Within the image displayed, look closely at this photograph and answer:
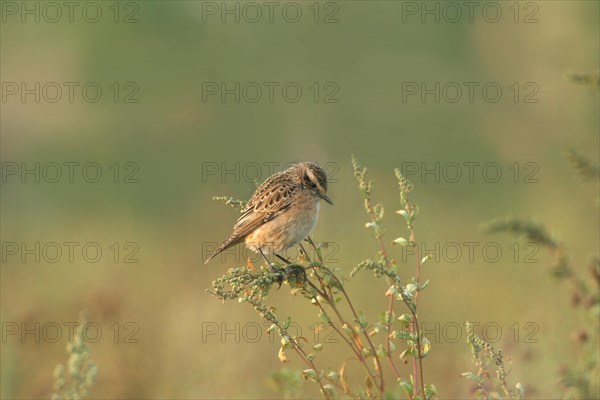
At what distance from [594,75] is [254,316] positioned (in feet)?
21.7

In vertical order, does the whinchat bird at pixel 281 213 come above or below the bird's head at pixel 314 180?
below

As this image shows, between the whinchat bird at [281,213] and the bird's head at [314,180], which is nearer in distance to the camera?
the whinchat bird at [281,213]

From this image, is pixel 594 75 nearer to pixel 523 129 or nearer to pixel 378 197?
pixel 378 197

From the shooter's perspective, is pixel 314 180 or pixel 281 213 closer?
pixel 281 213

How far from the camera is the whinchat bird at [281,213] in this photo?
7.14 metres

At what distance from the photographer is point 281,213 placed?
7289mm

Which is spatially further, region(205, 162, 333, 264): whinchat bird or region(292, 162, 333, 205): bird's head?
region(292, 162, 333, 205): bird's head

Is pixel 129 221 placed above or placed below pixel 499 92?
below

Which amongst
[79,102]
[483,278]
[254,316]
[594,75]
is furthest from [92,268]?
[79,102]

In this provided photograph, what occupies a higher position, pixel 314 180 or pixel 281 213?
pixel 314 180

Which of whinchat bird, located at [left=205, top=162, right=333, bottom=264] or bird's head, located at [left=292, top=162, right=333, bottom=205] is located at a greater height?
bird's head, located at [left=292, top=162, right=333, bottom=205]

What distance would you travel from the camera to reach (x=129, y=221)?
1488cm

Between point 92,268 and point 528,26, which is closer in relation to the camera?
point 92,268

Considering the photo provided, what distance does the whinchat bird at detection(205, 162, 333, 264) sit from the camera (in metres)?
7.14
